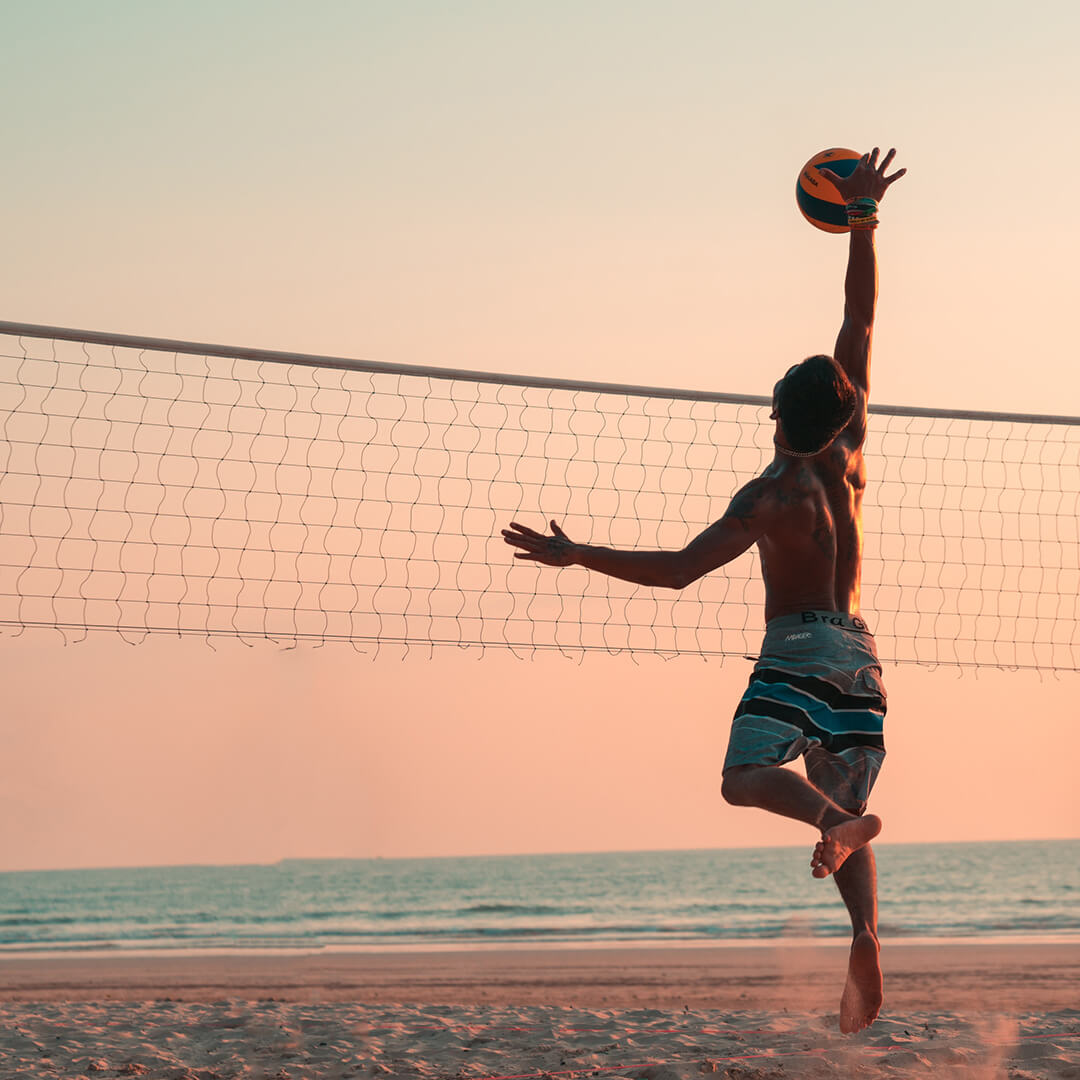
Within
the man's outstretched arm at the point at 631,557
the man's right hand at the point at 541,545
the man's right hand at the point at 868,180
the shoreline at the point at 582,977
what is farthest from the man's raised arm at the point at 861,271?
the shoreline at the point at 582,977

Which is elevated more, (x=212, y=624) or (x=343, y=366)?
(x=343, y=366)

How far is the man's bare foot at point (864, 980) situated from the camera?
3762mm

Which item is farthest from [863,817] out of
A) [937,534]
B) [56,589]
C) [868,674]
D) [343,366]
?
[937,534]

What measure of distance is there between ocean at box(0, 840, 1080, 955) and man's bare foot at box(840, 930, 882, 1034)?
42.3 ft

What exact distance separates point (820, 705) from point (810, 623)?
9.1 inches

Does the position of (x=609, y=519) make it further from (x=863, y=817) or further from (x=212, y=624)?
Answer: (x=863, y=817)

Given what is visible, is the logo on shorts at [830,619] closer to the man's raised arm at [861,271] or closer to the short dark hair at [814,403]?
the short dark hair at [814,403]

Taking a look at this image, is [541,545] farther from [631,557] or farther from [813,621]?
[813,621]

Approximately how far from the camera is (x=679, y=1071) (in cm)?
560

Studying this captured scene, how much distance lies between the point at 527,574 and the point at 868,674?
12.3ft

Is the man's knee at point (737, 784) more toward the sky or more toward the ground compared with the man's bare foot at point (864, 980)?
more toward the sky

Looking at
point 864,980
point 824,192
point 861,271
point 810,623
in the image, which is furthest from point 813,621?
point 824,192

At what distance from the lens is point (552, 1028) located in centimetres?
683

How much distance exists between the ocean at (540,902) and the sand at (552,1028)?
5814 millimetres
